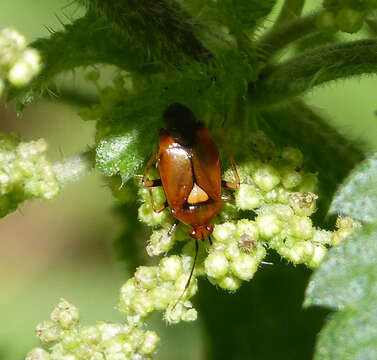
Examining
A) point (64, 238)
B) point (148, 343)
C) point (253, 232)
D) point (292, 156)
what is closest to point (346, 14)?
point (292, 156)

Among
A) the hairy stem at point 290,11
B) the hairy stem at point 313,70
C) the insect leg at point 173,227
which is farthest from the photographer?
the hairy stem at point 290,11

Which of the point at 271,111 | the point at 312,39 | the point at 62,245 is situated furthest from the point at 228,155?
the point at 62,245

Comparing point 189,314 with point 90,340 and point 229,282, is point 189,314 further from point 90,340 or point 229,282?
point 90,340

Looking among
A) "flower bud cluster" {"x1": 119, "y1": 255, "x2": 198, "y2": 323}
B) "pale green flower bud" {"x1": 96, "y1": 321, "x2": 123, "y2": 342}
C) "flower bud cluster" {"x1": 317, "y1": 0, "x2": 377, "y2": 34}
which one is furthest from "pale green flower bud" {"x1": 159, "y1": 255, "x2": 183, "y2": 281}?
"flower bud cluster" {"x1": 317, "y1": 0, "x2": 377, "y2": 34}

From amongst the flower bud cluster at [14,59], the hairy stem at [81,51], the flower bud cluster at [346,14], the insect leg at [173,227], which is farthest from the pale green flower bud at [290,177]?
the flower bud cluster at [14,59]

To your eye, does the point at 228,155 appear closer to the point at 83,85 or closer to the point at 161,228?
the point at 161,228

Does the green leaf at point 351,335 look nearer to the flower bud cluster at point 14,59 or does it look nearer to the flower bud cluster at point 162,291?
the flower bud cluster at point 162,291

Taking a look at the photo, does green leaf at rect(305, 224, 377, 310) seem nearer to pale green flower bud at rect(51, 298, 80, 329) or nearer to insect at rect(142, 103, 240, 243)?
insect at rect(142, 103, 240, 243)

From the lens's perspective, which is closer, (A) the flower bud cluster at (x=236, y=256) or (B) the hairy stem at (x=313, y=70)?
(B) the hairy stem at (x=313, y=70)
